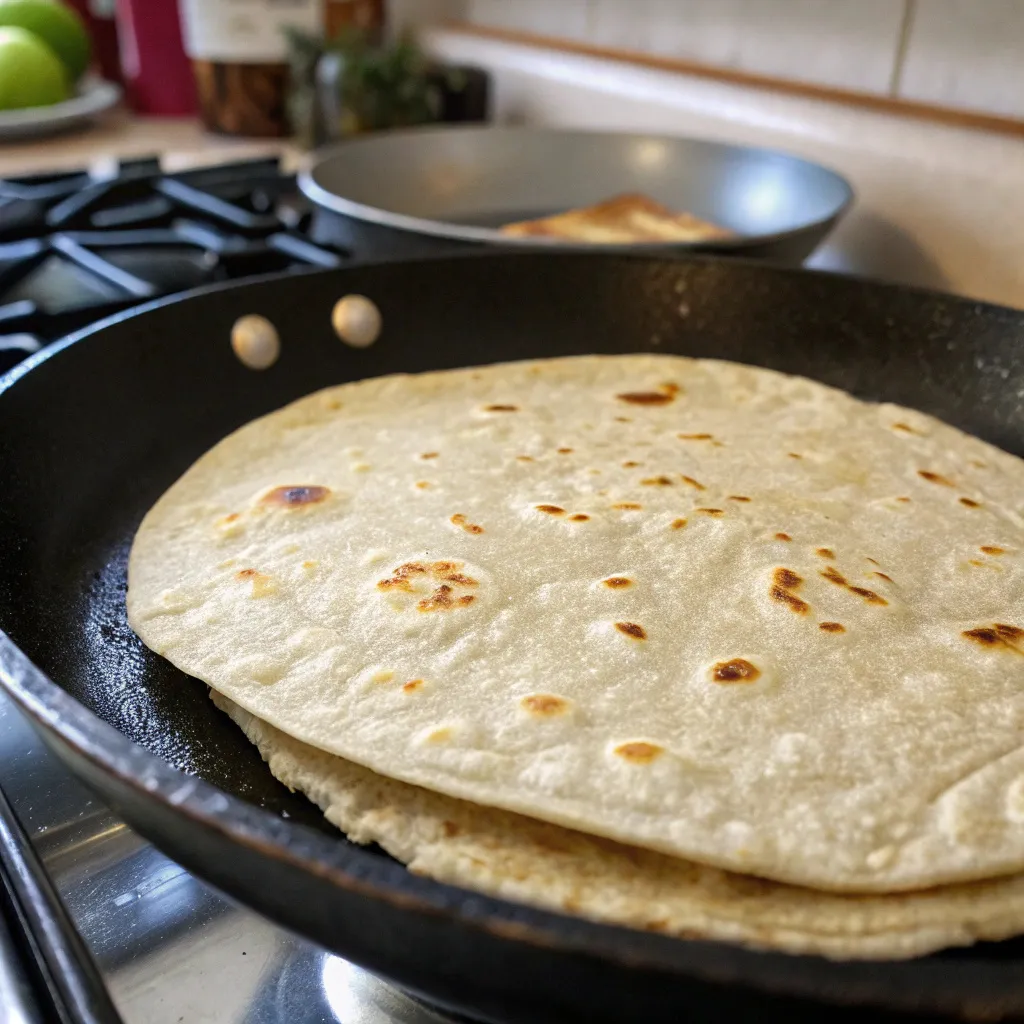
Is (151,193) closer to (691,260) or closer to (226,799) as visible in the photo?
(691,260)

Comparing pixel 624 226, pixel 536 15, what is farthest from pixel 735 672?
pixel 536 15

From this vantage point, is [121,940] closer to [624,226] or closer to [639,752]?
[639,752]

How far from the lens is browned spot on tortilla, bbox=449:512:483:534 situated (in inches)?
30.8

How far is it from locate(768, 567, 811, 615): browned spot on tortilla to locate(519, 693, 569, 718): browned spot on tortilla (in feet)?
0.60

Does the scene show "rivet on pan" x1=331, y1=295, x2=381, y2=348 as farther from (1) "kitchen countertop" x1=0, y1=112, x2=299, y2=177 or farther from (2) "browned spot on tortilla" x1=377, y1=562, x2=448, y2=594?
(1) "kitchen countertop" x1=0, y1=112, x2=299, y2=177

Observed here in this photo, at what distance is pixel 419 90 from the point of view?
197 cm

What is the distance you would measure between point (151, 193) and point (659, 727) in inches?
57.7

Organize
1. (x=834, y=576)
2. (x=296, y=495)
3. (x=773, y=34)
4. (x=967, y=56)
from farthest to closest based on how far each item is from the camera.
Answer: (x=773, y=34), (x=967, y=56), (x=296, y=495), (x=834, y=576)


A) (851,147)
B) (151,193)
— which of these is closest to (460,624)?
(851,147)

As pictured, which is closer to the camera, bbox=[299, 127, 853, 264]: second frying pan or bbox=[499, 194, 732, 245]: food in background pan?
bbox=[499, 194, 732, 245]: food in background pan

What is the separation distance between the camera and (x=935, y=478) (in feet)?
2.91

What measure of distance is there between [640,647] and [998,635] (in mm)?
237

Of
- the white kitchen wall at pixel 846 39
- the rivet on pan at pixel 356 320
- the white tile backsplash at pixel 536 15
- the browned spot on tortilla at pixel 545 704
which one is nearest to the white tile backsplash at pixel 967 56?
the white kitchen wall at pixel 846 39

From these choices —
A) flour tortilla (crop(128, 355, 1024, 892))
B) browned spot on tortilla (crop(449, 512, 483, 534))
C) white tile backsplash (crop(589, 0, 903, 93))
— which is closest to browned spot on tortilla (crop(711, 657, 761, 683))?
flour tortilla (crop(128, 355, 1024, 892))
